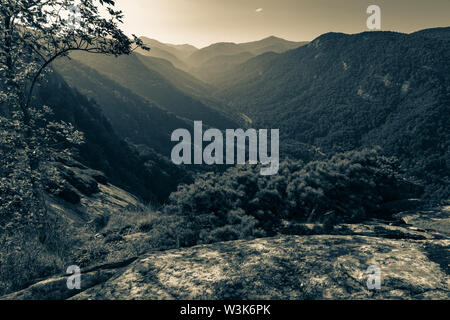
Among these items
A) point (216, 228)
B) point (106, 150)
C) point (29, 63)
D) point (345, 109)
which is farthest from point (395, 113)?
point (29, 63)

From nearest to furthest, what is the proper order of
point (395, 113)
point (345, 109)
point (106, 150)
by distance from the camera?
point (106, 150) → point (395, 113) → point (345, 109)

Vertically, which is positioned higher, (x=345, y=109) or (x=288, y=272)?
(x=345, y=109)

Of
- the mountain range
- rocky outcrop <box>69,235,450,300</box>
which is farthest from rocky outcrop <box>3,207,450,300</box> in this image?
the mountain range

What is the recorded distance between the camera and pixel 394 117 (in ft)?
497

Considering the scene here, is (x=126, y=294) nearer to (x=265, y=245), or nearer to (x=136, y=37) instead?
(x=265, y=245)

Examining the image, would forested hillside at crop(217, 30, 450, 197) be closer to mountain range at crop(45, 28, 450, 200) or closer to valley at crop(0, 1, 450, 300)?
mountain range at crop(45, 28, 450, 200)

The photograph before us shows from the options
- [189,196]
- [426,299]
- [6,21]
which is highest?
[6,21]

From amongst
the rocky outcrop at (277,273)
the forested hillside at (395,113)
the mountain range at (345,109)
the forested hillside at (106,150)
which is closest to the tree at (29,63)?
the rocky outcrop at (277,273)

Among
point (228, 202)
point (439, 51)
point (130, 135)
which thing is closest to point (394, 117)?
point (439, 51)

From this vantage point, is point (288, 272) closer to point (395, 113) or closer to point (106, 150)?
point (106, 150)

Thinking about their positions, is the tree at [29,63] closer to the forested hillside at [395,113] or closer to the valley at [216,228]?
the valley at [216,228]

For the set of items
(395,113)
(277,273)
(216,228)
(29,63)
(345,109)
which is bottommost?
(216,228)

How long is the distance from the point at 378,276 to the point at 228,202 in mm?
5370

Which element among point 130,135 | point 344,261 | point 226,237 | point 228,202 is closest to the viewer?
point 344,261
